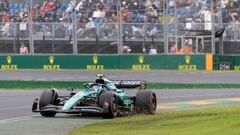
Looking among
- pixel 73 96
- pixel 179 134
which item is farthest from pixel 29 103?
pixel 179 134

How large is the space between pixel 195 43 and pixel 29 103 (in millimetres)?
21667

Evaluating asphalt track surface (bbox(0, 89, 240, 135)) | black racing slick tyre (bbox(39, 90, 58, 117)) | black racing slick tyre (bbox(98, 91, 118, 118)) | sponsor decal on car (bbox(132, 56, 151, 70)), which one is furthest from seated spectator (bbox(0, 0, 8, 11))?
black racing slick tyre (bbox(98, 91, 118, 118))

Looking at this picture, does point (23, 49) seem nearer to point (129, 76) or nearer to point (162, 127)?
point (129, 76)

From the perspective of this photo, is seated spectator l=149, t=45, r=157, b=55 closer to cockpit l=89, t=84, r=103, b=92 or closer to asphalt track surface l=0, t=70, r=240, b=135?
asphalt track surface l=0, t=70, r=240, b=135

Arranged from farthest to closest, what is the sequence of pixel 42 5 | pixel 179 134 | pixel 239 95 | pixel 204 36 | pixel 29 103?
pixel 42 5 → pixel 204 36 → pixel 239 95 → pixel 29 103 → pixel 179 134

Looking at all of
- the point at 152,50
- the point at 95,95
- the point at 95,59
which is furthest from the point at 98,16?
the point at 95,95

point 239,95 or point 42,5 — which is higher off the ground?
point 42,5

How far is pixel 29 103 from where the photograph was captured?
2164 centimetres

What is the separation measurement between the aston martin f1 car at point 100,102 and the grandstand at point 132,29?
23842 millimetres

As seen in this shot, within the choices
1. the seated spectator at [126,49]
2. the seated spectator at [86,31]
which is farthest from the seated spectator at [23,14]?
the seated spectator at [126,49]

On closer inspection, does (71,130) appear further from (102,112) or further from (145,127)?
(102,112)

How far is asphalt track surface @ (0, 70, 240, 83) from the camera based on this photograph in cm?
3438

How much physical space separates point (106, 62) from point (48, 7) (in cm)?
658

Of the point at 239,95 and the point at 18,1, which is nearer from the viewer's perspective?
the point at 239,95
